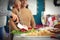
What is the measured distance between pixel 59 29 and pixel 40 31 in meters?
0.19

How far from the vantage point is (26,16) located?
5.08ft

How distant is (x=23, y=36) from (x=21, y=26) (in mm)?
106

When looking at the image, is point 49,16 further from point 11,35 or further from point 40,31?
point 11,35

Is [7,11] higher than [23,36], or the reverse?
[7,11]

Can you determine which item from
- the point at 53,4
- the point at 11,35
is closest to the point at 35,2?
the point at 53,4

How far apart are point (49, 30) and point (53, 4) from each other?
26cm

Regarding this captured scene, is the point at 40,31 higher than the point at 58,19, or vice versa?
the point at 58,19

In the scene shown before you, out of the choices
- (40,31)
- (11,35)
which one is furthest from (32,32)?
(11,35)

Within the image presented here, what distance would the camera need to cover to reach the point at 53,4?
60.9 inches

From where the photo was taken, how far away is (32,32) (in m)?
1.50

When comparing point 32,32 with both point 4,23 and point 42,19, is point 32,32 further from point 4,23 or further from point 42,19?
point 4,23

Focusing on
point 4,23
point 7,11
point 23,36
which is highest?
point 7,11

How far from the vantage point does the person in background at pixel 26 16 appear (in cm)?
154

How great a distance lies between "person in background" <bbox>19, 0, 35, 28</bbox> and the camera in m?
1.54
